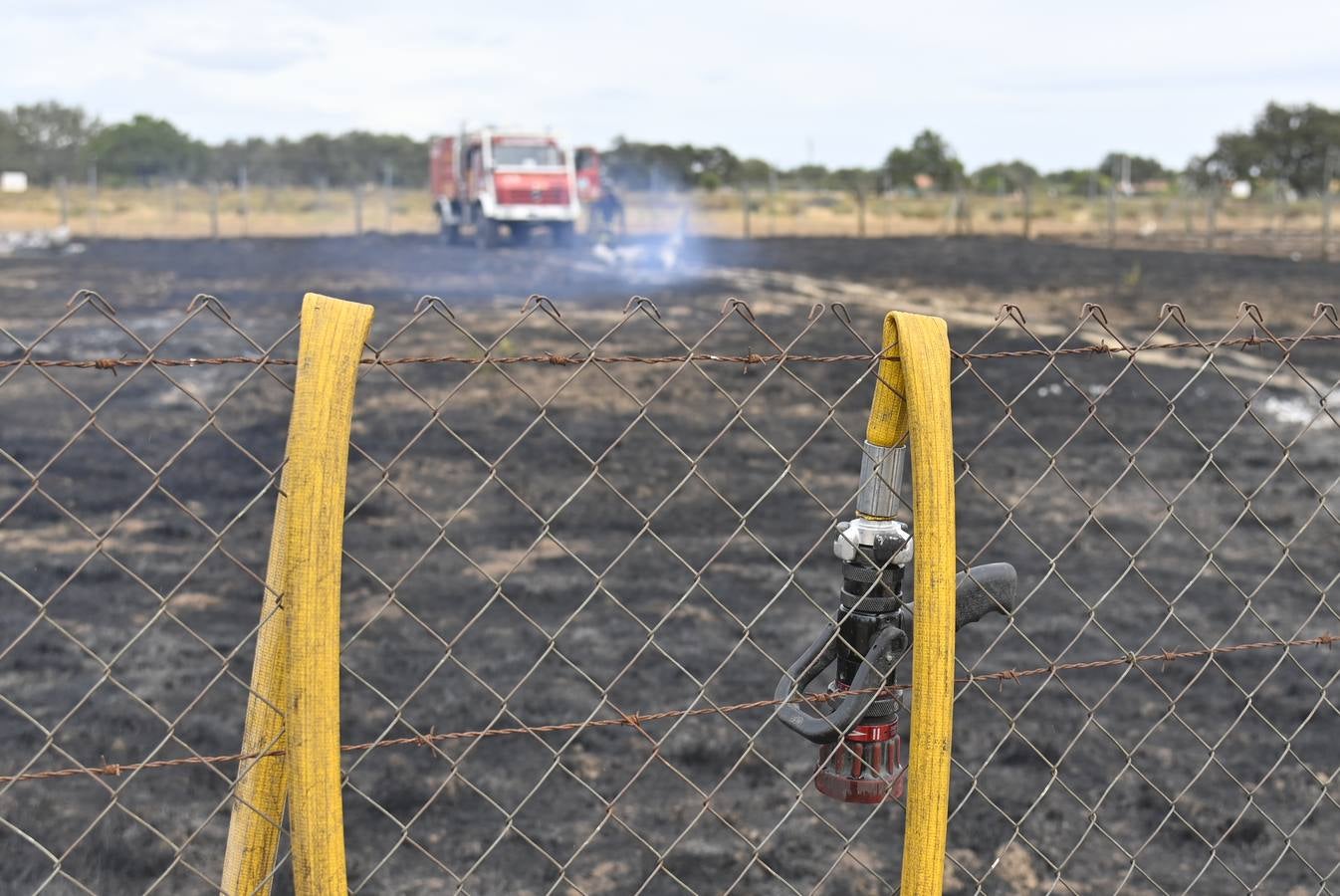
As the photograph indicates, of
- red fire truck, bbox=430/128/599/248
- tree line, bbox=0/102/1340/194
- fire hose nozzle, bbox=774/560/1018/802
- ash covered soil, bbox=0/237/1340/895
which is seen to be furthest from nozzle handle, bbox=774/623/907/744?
tree line, bbox=0/102/1340/194

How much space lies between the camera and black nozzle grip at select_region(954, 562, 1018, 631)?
222cm

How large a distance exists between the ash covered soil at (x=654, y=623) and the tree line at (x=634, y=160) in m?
44.9

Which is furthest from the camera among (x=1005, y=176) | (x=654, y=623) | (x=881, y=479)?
(x=1005, y=176)

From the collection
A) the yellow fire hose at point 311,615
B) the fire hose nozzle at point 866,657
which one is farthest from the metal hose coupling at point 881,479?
the yellow fire hose at point 311,615

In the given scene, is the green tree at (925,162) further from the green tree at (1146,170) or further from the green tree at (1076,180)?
the green tree at (1146,170)

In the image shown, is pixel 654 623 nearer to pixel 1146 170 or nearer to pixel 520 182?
pixel 520 182

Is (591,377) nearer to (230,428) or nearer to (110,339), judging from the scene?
(230,428)

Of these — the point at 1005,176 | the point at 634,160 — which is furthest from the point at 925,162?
the point at 634,160

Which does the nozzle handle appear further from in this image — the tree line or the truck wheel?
the tree line

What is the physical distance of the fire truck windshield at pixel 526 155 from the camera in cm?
3080

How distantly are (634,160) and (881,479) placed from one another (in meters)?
69.7

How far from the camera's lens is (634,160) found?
70125mm

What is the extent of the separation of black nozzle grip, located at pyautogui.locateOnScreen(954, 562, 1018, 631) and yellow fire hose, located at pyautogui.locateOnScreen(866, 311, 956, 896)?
0.13 metres

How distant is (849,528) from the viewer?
2230mm
